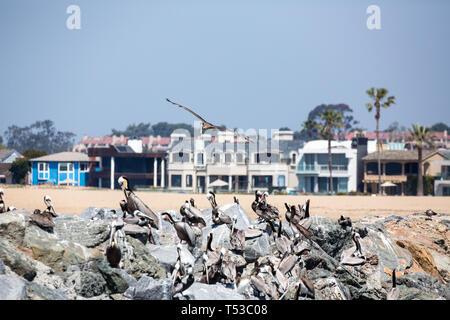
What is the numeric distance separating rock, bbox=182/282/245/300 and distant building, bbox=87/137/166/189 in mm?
59720

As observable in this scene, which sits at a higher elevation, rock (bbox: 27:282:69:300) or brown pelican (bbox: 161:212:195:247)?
brown pelican (bbox: 161:212:195:247)

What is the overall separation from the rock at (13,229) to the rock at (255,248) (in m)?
5.50

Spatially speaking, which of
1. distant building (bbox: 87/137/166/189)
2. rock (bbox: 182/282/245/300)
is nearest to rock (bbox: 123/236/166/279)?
rock (bbox: 182/282/245/300)

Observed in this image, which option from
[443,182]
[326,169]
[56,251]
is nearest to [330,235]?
[56,251]

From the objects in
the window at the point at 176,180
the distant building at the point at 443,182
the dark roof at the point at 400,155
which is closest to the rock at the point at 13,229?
the distant building at the point at 443,182

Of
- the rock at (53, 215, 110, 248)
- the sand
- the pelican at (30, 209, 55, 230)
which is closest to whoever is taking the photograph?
the rock at (53, 215, 110, 248)

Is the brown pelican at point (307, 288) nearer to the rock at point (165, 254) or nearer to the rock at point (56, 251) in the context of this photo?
the rock at point (165, 254)

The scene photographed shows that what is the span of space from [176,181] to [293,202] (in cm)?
2714

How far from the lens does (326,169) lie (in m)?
76.9

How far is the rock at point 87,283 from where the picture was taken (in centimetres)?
1384

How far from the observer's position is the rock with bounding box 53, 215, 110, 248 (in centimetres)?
1644

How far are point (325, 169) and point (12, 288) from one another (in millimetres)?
66317

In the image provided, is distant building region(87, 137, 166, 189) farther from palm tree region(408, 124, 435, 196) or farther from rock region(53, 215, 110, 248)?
rock region(53, 215, 110, 248)

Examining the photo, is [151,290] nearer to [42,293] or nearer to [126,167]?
[42,293]
